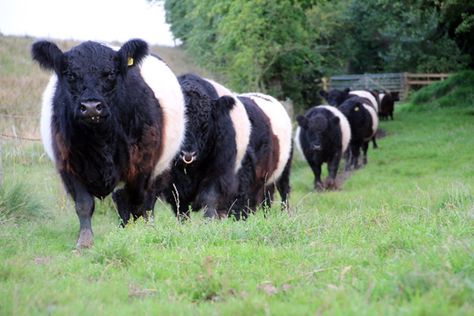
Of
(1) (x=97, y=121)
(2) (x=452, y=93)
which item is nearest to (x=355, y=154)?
(2) (x=452, y=93)

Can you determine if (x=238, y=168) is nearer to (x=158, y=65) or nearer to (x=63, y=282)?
(x=158, y=65)

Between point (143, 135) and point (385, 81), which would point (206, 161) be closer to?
point (143, 135)

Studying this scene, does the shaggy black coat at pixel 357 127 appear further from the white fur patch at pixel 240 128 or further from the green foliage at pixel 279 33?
the white fur patch at pixel 240 128

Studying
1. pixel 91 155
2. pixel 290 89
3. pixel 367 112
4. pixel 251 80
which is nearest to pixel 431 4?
pixel 367 112

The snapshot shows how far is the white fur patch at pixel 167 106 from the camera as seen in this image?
881 centimetres

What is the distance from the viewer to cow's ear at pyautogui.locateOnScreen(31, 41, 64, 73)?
24.9ft

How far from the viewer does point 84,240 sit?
7.32 m

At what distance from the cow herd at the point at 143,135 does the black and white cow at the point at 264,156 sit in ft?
0.11

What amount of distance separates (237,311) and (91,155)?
4.10 meters

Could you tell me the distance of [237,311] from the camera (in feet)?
13.5

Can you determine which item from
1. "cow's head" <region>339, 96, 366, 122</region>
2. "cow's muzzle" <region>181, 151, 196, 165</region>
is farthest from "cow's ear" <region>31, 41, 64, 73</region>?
"cow's head" <region>339, 96, 366, 122</region>

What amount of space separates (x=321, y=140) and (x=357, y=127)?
428cm

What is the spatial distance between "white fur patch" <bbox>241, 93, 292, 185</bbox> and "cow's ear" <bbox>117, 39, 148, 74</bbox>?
4.66 metres

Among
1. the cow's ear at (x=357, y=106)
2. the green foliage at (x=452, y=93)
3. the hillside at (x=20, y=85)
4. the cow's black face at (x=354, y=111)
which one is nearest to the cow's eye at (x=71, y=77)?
the hillside at (x=20, y=85)
